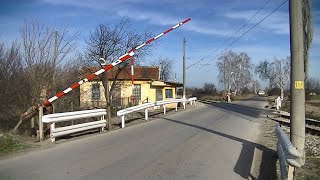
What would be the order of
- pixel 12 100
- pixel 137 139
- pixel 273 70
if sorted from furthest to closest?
pixel 273 70
pixel 12 100
pixel 137 139

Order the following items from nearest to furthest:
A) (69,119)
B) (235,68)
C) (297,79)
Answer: (297,79)
(69,119)
(235,68)

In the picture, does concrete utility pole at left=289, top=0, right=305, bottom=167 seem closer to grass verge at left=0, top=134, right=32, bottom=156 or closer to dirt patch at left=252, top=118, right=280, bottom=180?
dirt patch at left=252, top=118, right=280, bottom=180

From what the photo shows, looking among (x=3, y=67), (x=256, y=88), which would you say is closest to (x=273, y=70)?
(x=256, y=88)

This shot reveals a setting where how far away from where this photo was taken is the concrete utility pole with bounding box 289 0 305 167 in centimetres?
870

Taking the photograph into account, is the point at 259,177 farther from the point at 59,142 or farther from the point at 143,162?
the point at 59,142

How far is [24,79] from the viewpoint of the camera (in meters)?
14.9

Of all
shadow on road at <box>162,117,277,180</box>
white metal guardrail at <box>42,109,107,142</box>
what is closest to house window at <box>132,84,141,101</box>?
white metal guardrail at <box>42,109,107,142</box>

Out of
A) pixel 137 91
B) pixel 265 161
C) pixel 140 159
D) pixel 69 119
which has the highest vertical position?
pixel 137 91

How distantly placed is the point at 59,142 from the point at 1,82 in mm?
4685

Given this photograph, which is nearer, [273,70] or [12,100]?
[12,100]

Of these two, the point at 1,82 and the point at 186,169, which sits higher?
the point at 1,82

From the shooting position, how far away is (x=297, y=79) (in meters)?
8.86

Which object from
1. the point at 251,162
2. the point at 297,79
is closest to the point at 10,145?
the point at 251,162

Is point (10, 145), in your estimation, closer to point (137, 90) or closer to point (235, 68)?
point (137, 90)
